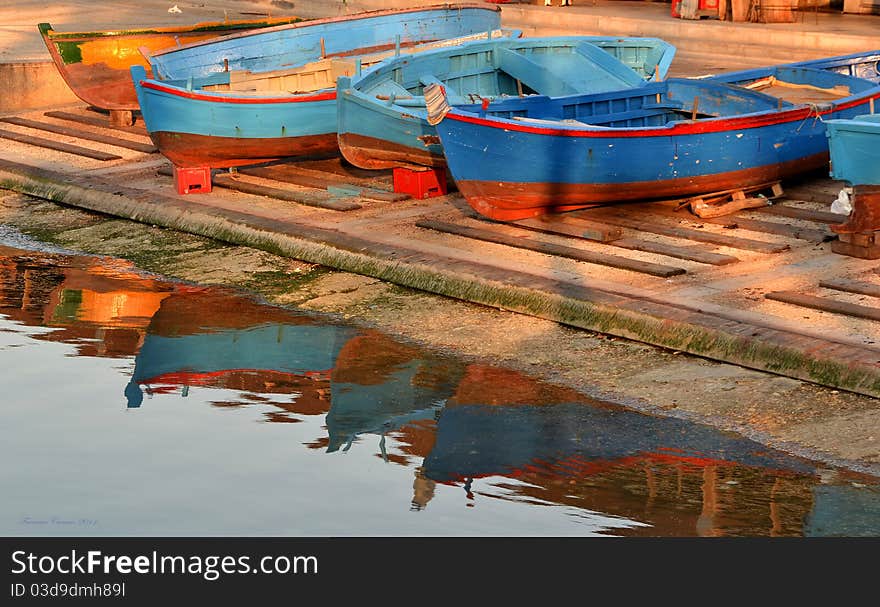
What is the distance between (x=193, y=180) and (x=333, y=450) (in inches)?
270

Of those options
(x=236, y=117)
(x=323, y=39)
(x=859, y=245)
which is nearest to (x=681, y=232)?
(x=859, y=245)

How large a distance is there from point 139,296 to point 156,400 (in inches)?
108

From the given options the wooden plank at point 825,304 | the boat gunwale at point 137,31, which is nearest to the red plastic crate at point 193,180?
the boat gunwale at point 137,31

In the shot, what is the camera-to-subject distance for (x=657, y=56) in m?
17.7

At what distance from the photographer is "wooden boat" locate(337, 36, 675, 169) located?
49.9 ft

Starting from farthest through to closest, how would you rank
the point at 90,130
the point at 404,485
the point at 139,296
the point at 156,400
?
1. the point at 90,130
2. the point at 139,296
3. the point at 156,400
4. the point at 404,485

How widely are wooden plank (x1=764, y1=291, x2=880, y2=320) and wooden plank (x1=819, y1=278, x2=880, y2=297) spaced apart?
291 mm

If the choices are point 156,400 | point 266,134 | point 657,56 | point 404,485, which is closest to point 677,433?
point 404,485

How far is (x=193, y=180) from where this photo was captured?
1642 centimetres

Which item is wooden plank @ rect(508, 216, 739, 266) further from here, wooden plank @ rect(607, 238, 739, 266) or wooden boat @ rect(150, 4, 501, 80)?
wooden boat @ rect(150, 4, 501, 80)

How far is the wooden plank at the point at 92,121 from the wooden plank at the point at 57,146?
0.89 metres

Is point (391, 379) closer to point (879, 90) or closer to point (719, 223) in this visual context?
point (719, 223)

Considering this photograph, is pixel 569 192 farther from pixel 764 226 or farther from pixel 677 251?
pixel 764 226

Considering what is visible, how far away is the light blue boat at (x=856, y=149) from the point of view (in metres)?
12.5
